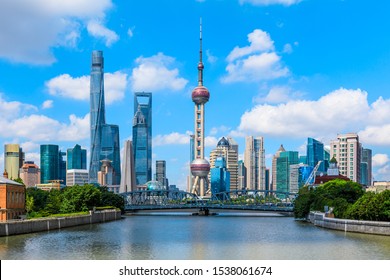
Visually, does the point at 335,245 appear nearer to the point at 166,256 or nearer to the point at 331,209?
the point at 166,256

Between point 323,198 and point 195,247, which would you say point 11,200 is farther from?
point 323,198

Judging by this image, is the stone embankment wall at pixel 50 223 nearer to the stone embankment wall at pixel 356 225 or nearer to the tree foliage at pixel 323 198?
the stone embankment wall at pixel 356 225

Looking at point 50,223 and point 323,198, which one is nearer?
point 50,223

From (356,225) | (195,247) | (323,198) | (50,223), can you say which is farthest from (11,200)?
(323,198)

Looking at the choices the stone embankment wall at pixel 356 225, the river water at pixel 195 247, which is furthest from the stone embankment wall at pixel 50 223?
the stone embankment wall at pixel 356 225

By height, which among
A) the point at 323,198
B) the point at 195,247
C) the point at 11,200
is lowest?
the point at 195,247

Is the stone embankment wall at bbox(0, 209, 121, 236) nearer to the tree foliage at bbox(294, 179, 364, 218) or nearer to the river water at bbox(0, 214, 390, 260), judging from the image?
the river water at bbox(0, 214, 390, 260)
